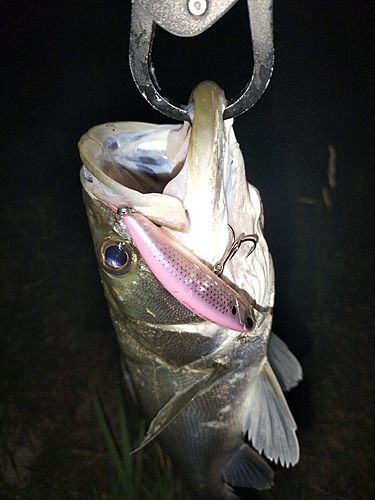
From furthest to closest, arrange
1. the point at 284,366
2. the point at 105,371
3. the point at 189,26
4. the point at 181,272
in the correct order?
the point at 105,371 → the point at 284,366 → the point at 181,272 → the point at 189,26

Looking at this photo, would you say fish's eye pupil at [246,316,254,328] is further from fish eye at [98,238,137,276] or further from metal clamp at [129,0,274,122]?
metal clamp at [129,0,274,122]

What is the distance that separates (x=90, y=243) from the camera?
2033 millimetres

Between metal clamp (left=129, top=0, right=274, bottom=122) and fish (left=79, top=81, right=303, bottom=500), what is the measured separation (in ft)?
0.33

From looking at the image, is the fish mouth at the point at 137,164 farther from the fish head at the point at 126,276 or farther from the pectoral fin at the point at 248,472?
the pectoral fin at the point at 248,472

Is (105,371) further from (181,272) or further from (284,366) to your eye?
(181,272)

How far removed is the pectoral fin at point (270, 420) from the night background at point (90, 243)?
1.82 ft

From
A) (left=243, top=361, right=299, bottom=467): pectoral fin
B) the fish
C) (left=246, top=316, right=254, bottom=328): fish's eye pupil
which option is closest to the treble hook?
the fish

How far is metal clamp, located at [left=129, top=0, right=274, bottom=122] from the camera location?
0.64m

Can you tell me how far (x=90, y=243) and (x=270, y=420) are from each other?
3.77ft

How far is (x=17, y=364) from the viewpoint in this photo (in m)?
1.98

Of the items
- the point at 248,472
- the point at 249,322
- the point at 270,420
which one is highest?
the point at 249,322

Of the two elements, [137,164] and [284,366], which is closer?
[137,164]

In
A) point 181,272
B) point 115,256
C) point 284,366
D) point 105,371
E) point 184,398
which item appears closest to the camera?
point 181,272

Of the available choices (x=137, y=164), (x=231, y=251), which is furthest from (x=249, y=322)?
(x=137, y=164)
